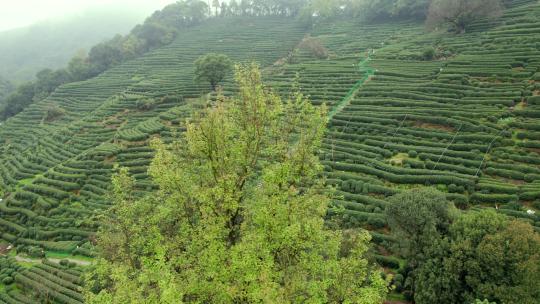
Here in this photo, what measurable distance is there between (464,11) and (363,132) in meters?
38.2

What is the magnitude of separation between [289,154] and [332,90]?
141 ft

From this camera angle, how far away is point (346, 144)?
151 ft

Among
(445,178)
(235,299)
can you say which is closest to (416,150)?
(445,178)

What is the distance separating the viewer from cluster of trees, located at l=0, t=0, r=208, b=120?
96.3 metres

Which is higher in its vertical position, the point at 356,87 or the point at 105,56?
the point at 105,56

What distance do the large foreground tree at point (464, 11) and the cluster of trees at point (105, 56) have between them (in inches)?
3187

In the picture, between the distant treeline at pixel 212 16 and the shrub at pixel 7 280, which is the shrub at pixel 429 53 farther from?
the shrub at pixel 7 280

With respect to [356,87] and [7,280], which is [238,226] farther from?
[356,87]

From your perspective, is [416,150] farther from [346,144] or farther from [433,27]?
[433,27]

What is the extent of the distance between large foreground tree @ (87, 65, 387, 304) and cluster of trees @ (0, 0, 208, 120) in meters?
94.0

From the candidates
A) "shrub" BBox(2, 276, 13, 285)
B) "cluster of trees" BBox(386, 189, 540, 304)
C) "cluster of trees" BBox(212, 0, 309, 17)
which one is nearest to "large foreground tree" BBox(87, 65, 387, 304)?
"cluster of trees" BBox(386, 189, 540, 304)

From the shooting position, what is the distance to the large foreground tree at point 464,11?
6550cm

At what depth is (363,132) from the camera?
4775 cm

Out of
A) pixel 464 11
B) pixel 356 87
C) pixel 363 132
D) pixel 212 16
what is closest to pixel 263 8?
pixel 212 16
